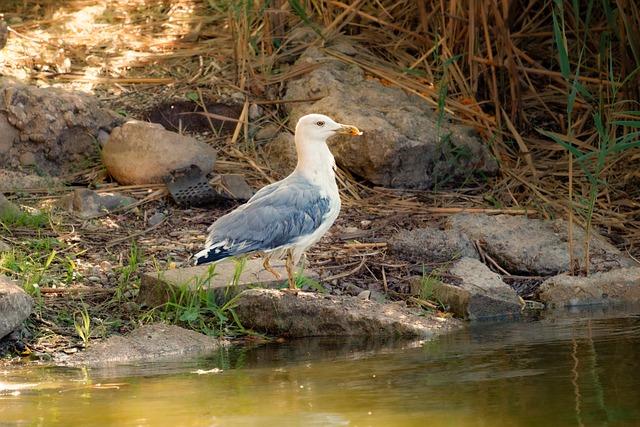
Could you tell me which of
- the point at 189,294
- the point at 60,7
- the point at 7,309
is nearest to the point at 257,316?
the point at 189,294

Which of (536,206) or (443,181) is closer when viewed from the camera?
(536,206)

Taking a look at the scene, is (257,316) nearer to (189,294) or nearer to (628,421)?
(189,294)

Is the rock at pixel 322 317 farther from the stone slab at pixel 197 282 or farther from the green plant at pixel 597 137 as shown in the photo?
the green plant at pixel 597 137

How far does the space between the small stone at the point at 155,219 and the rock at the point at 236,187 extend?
54 centimetres

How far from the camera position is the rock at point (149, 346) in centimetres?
568

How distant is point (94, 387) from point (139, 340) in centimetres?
97

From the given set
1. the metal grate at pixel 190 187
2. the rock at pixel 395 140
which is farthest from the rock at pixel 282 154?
the metal grate at pixel 190 187

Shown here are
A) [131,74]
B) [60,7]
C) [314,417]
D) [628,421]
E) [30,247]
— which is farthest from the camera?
[60,7]

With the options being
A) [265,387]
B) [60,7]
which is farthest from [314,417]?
[60,7]

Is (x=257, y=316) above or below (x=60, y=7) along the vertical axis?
below

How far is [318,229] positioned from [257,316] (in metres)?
0.58

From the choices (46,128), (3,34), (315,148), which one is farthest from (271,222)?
(3,34)

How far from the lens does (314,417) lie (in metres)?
4.16

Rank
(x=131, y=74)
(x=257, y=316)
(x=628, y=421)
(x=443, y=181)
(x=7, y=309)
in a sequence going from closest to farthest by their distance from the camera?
1. (x=628, y=421)
2. (x=7, y=309)
3. (x=257, y=316)
4. (x=443, y=181)
5. (x=131, y=74)
